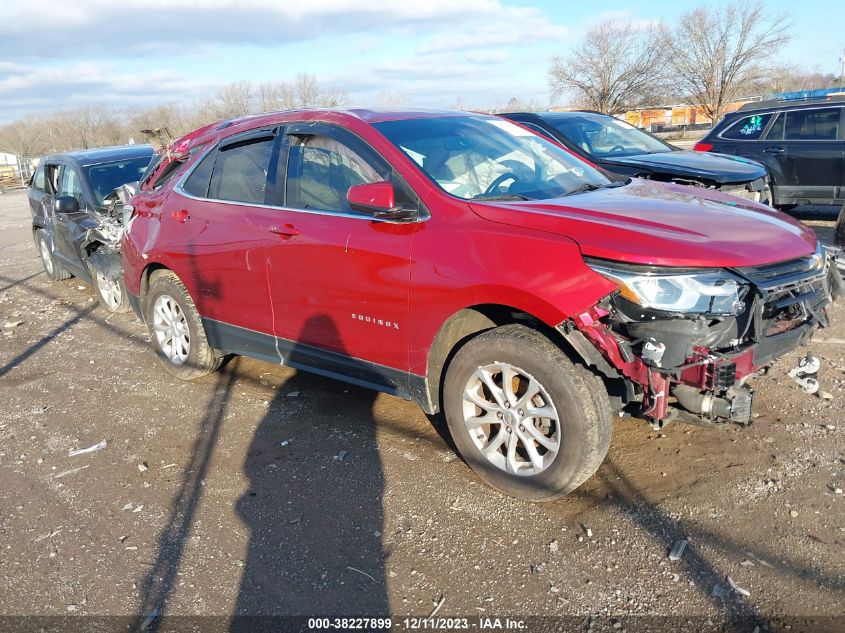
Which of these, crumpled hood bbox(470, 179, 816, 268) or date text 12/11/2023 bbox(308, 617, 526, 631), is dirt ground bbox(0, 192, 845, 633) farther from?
crumpled hood bbox(470, 179, 816, 268)

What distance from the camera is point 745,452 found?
3.91m

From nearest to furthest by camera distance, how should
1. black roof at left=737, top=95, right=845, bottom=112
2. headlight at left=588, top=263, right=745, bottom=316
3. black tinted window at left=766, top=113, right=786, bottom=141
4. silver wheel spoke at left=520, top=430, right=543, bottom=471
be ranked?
1. headlight at left=588, top=263, right=745, bottom=316
2. silver wheel spoke at left=520, top=430, right=543, bottom=471
3. black roof at left=737, top=95, right=845, bottom=112
4. black tinted window at left=766, top=113, right=786, bottom=141

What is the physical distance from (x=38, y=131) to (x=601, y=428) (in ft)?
230

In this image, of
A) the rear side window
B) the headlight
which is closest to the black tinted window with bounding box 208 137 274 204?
the headlight

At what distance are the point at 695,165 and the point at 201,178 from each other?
5.36m

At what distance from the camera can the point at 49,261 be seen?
9766mm

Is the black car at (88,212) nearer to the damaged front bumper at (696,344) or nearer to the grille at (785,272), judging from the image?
the damaged front bumper at (696,344)

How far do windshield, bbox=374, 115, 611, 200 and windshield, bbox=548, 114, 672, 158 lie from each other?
389 cm

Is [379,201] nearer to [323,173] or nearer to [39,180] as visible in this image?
[323,173]

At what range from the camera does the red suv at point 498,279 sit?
3107 millimetres

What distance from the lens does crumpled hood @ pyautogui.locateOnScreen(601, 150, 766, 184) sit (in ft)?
24.2

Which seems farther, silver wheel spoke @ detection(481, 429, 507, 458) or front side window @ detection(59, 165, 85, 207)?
front side window @ detection(59, 165, 85, 207)

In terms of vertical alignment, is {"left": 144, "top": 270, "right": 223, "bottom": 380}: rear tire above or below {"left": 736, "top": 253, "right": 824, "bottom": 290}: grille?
below

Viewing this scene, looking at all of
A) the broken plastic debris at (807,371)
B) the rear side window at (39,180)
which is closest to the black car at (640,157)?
the broken plastic debris at (807,371)
